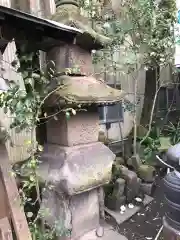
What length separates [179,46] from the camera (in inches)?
219

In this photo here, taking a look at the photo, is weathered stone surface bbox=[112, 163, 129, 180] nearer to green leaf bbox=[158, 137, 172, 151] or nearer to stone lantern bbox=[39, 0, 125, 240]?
stone lantern bbox=[39, 0, 125, 240]

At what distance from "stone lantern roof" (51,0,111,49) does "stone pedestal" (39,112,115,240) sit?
1.10m

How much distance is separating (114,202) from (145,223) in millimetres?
754

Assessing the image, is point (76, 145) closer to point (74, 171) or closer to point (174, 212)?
point (74, 171)

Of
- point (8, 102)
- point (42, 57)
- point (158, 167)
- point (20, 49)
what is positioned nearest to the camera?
point (8, 102)

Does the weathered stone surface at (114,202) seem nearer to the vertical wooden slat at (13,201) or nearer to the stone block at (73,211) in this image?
the stone block at (73,211)

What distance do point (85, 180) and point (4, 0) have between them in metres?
3.71

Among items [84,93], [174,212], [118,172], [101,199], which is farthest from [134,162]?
[84,93]

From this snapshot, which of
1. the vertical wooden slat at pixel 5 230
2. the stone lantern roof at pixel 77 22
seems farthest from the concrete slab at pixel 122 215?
the stone lantern roof at pixel 77 22

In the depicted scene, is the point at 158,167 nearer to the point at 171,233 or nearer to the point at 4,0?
the point at 171,233

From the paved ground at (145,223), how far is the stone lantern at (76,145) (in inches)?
38.1

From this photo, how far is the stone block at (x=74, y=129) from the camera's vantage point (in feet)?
12.3

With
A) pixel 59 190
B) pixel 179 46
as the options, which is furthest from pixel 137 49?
pixel 59 190

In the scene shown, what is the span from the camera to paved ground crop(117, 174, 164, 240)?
4715 millimetres
